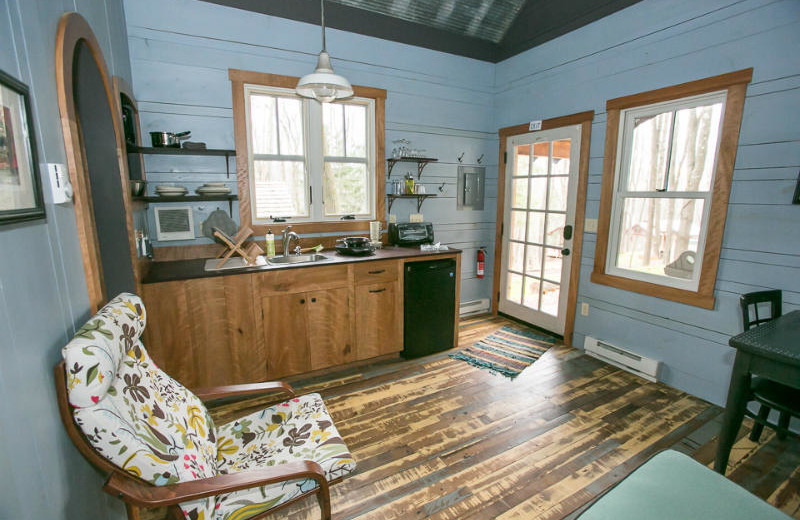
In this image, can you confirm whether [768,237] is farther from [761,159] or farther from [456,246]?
[456,246]

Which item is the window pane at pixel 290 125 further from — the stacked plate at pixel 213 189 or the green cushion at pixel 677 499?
the green cushion at pixel 677 499

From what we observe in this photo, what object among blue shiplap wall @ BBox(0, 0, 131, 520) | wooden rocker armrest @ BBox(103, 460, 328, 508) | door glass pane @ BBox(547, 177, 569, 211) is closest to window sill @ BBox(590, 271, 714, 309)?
door glass pane @ BBox(547, 177, 569, 211)

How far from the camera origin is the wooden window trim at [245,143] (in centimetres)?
297

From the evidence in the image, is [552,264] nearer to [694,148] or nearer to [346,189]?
[694,148]

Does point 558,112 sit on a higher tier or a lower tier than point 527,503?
higher

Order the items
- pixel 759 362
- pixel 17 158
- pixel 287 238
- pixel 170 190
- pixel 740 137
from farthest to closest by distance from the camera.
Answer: pixel 287 238 < pixel 170 190 < pixel 740 137 < pixel 759 362 < pixel 17 158

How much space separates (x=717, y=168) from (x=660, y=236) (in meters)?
0.63

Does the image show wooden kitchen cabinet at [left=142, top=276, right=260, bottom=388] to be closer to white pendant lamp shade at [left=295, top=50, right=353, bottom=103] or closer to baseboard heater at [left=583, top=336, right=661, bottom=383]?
white pendant lamp shade at [left=295, top=50, right=353, bottom=103]

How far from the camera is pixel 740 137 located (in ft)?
7.78

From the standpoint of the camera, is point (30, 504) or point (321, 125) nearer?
point (30, 504)

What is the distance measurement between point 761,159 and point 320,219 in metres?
3.29

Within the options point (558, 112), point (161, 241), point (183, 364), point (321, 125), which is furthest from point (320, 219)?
point (558, 112)

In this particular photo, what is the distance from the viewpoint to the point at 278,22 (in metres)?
3.03

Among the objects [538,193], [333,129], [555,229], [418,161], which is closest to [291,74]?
[333,129]
